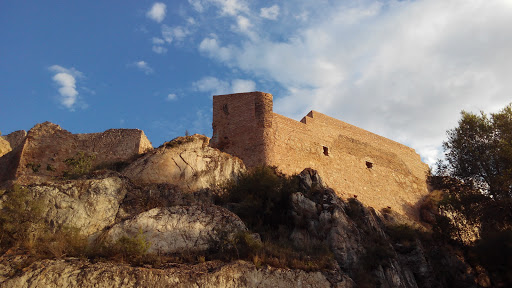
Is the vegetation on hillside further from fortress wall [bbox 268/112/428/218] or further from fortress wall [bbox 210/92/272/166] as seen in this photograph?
fortress wall [bbox 210/92/272/166]

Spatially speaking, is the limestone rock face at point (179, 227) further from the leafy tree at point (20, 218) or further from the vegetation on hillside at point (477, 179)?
the vegetation on hillside at point (477, 179)

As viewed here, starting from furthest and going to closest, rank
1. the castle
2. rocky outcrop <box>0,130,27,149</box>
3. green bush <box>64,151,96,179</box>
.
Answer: rocky outcrop <box>0,130,27,149</box> < the castle < green bush <box>64,151,96,179</box>

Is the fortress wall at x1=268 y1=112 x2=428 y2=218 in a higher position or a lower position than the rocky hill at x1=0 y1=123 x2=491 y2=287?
higher

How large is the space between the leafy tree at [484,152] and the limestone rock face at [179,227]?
39.2ft

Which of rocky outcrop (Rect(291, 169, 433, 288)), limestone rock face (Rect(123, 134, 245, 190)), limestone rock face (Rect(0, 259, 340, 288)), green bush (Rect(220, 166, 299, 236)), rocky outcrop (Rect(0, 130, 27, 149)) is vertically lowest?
limestone rock face (Rect(0, 259, 340, 288))

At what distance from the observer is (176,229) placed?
14.4 metres

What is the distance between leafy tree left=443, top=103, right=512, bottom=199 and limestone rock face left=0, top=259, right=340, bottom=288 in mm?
11190

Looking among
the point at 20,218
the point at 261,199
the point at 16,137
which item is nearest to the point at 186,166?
the point at 261,199

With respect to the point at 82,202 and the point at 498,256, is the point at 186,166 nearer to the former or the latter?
the point at 82,202

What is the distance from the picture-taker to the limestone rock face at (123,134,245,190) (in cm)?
1803

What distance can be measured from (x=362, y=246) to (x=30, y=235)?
10.8m

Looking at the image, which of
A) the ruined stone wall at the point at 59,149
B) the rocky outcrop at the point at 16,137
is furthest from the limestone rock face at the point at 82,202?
the rocky outcrop at the point at 16,137

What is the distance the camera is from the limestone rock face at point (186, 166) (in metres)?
18.0

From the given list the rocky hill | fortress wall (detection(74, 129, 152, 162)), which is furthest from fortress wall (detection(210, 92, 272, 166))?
fortress wall (detection(74, 129, 152, 162))
